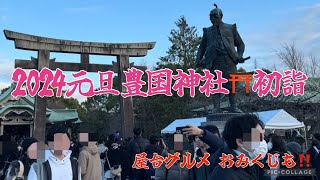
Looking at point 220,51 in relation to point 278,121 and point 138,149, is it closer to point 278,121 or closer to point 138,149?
point 138,149

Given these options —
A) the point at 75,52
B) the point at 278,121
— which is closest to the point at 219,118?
the point at 278,121

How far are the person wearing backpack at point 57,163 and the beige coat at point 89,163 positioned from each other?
328cm

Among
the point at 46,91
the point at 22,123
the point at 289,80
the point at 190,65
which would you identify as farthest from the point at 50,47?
the point at 190,65

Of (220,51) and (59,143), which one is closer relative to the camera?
(59,143)

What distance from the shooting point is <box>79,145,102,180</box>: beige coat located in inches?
288

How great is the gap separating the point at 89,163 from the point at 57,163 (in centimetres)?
351

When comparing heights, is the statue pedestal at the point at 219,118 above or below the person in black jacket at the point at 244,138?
below

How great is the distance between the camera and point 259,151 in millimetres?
2783

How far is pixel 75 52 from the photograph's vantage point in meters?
14.6

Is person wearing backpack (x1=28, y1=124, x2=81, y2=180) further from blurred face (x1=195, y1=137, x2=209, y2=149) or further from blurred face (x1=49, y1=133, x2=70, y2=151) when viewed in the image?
blurred face (x1=195, y1=137, x2=209, y2=149)

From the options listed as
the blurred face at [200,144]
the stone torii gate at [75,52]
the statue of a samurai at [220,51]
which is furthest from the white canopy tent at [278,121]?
the blurred face at [200,144]

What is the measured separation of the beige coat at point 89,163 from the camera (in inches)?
288

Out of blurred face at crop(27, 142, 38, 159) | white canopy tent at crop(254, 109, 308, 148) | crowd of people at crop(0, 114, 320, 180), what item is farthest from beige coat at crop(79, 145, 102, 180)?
white canopy tent at crop(254, 109, 308, 148)

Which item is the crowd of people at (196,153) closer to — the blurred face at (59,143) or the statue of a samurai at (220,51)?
the blurred face at (59,143)
